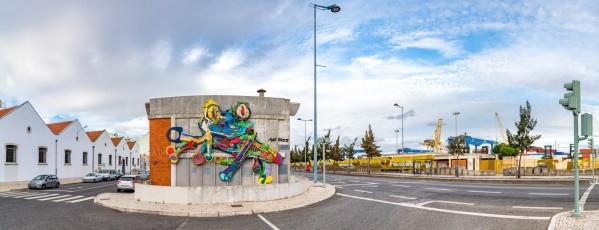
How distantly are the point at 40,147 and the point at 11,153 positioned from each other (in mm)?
5196

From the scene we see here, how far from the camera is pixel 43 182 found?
3472 centimetres

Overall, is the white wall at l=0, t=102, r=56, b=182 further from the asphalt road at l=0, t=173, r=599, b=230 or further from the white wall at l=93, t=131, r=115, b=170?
the asphalt road at l=0, t=173, r=599, b=230

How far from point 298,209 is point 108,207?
8.98 m

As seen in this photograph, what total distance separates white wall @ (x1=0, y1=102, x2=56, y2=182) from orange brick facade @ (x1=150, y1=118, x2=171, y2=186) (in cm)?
3205

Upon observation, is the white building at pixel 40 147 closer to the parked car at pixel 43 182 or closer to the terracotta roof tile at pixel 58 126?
the terracotta roof tile at pixel 58 126

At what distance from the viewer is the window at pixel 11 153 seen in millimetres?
43634

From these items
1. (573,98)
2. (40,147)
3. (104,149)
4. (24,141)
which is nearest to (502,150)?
(104,149)

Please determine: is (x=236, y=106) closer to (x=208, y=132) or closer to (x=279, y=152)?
(x=208, y=132)

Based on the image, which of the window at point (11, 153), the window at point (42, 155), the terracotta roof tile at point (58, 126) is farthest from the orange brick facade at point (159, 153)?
the terracotta roof tile at point (58, 126)

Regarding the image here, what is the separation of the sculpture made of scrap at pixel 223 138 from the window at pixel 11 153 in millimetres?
34584

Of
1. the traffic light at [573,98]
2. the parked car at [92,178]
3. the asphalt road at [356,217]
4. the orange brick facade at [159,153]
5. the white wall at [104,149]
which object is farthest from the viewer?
the white wall at [104,149]

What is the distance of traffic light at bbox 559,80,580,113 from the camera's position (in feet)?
38.8

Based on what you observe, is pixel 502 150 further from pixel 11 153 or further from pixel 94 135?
pixel 11 153

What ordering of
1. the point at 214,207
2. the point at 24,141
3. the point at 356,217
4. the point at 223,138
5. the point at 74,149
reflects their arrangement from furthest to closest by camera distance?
the point at 74,149 < the point at 24,141 < the point at 223,138 < the point at 214,207 < the point at 356,217
